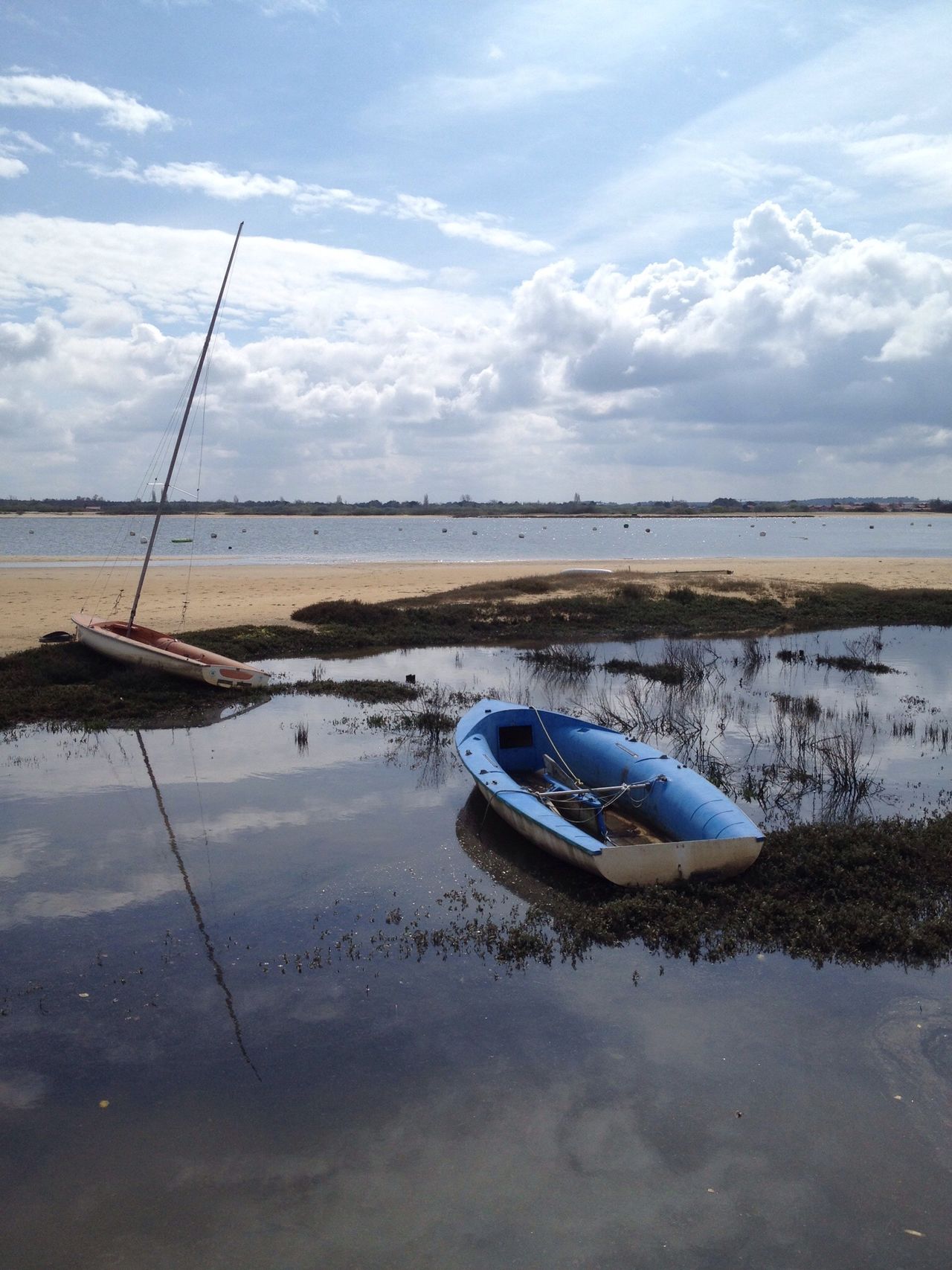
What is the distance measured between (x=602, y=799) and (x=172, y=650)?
1108 cm

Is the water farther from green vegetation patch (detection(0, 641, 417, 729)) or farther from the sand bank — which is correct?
green vegetation patch (detection(0, 641, 417, 729))

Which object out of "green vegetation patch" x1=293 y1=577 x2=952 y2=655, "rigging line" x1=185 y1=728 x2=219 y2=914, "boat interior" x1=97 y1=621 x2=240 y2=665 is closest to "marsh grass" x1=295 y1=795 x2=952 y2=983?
"rigging line" x1=185 y1=728 x2=219 y2=914

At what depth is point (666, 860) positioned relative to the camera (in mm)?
9305

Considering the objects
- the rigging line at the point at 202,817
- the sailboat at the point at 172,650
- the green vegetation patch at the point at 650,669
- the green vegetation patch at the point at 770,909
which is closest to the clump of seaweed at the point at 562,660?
the green vegetation patch at the point at 650,669

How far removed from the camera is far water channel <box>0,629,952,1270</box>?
5.27 m

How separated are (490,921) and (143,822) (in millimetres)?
5256

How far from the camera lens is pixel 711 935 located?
8609 mm

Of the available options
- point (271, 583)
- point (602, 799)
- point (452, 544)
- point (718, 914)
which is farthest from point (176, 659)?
point (452, 544)

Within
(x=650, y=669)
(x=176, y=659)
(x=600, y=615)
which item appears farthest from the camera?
(x=600, y=615)

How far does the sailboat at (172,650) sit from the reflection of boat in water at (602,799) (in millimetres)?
6333

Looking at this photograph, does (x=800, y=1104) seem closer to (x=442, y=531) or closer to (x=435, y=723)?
(x=435, y=723)

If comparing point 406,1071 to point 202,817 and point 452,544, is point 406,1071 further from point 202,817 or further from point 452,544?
point 452,544

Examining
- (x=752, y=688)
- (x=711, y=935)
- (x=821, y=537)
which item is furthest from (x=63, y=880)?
(x=821, y=537)

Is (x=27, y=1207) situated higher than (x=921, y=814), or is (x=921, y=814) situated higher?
(x=921, y=814)
